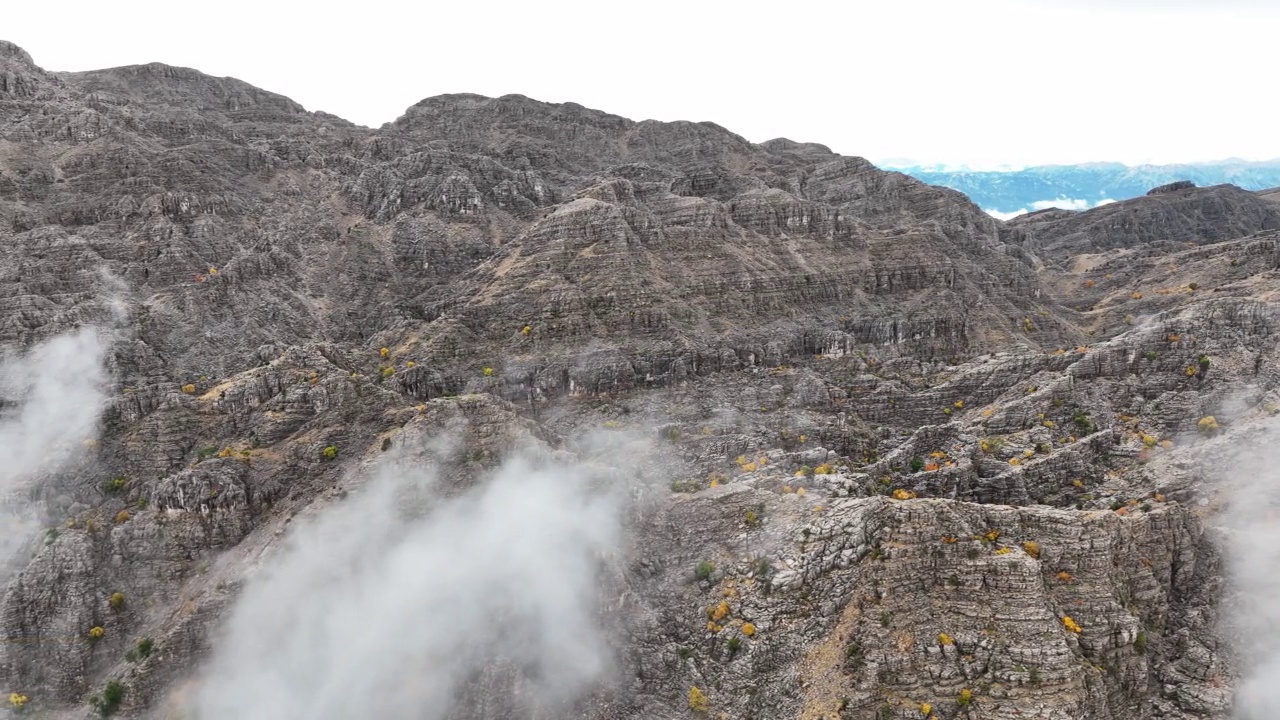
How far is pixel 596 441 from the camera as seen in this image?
91.9 m

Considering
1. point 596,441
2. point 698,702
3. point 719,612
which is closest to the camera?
point 698,702

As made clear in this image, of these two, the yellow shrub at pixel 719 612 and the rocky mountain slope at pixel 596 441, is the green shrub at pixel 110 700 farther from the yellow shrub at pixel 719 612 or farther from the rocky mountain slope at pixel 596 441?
the yellow shrub at pixel 719 612

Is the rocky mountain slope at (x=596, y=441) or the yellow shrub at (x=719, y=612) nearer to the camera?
the rocky mountain slope at (x=596, y=441)

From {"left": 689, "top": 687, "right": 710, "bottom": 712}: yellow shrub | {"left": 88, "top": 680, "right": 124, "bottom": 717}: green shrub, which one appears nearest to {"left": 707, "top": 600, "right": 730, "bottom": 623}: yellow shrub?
{"left": 689, "top": 687, "right": 710, "bottom": 712}: yellow shrub

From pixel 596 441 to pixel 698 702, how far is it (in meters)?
39.0

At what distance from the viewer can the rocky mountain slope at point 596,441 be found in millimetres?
56844

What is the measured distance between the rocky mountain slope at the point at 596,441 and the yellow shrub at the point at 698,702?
15.3 inches

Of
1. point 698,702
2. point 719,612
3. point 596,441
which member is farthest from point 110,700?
point 596,441

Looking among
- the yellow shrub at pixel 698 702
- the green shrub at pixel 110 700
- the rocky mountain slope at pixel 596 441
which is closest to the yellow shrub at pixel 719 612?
the rocky mountain slope at pixel 596 441

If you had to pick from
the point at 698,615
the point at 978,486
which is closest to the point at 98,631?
the point at 698,615

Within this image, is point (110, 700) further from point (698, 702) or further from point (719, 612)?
point (719, 612)

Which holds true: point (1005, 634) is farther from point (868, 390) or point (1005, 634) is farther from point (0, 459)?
point (0, 459)

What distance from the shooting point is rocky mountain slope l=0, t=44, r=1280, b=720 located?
5684 centimetres

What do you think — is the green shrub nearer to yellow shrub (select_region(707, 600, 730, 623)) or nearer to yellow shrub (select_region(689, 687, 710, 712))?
yellow shrub (select_region(689, 687, 710, 712))
